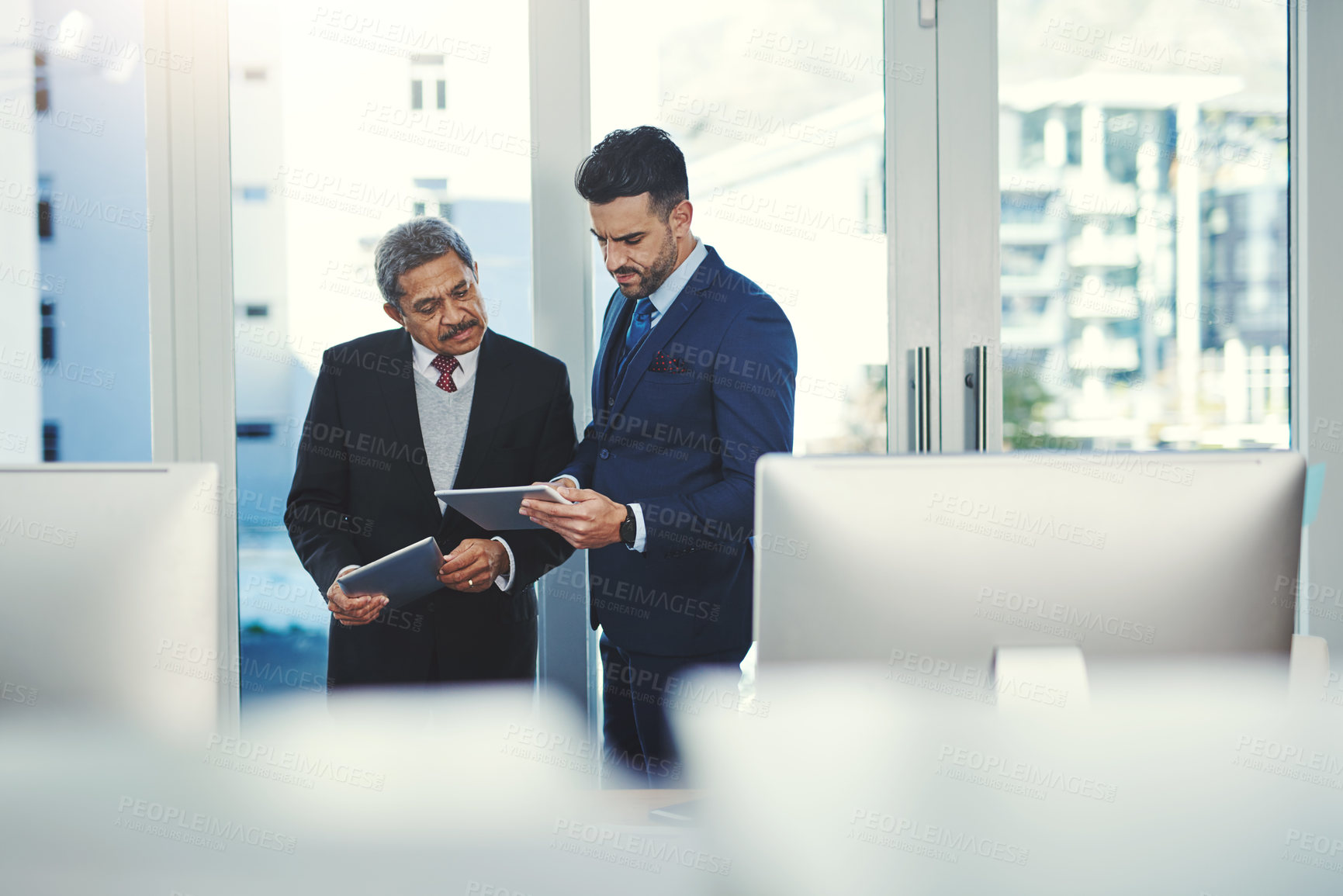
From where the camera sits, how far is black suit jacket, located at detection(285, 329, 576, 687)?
261 cm

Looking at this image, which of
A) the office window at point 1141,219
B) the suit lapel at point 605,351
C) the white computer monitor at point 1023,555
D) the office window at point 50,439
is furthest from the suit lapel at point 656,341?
the office window at point 50,439

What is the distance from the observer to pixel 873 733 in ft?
2.63

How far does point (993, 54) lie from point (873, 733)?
2663 millimetres

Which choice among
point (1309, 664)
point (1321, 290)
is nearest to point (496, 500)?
point (1309, 664)

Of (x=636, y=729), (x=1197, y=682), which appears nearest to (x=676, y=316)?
(x=636, y=729)

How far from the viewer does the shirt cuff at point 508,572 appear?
2.62 m

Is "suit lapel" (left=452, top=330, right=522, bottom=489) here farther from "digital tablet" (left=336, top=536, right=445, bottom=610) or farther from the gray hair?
"digital tablet" (left=336, top=536, right=445, bottom=610)

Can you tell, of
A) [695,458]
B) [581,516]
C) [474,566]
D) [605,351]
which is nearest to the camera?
[581,516]

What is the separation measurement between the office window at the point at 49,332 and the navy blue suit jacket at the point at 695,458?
1.67 m

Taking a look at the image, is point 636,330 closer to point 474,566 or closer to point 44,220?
point 474,566

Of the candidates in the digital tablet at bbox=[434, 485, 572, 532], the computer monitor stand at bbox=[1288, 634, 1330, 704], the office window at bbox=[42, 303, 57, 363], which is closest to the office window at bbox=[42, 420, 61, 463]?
the office window at bbox=[42, 303, 57, 363]

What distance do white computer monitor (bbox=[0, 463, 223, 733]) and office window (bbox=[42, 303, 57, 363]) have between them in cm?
215

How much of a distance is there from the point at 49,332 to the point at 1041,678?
9.61ft

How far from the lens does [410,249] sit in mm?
2689
